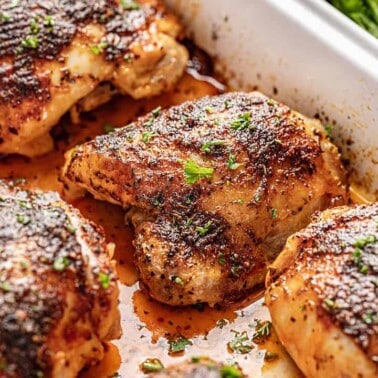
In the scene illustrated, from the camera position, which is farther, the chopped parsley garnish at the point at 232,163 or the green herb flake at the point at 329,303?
the chopped parsley garnish at the point at 232,163

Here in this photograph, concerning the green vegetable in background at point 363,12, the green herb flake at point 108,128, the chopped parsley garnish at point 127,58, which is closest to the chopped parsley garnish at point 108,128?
the green herb flake at point 108,128

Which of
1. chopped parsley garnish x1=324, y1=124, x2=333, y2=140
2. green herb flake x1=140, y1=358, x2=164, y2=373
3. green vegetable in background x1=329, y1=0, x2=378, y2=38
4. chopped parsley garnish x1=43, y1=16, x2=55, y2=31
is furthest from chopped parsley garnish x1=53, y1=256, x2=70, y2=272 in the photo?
green vegetable in background x1=329, y1=0, x2=378, y2=38

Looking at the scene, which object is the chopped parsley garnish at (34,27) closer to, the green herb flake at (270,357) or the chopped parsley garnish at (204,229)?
the chopped parsley garnish at (204,229)

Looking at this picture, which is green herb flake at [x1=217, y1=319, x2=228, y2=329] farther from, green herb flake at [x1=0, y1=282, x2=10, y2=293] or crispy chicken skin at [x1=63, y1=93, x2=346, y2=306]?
green herb flake at [x1=0, y1=282, x2=10, y2=293]

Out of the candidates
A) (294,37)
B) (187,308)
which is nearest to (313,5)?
(294,37)

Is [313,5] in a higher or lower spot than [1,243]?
higher

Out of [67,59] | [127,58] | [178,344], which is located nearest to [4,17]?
[67,59]

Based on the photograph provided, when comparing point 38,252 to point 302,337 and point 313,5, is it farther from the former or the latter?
point 313,5
